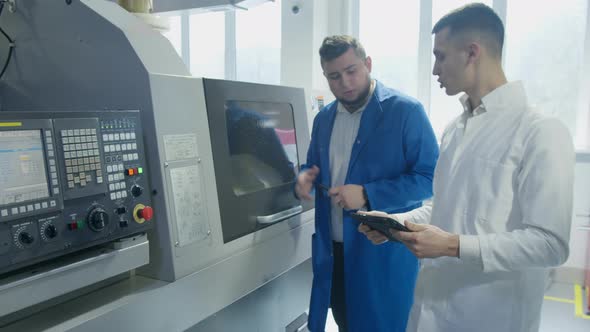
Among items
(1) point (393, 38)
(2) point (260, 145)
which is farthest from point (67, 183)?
(1) point (393, 38)

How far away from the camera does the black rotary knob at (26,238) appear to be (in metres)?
0.79

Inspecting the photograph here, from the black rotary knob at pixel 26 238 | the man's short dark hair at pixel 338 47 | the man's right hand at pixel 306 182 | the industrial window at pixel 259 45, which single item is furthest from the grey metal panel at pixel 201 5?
the industrial window at pixel 259 45

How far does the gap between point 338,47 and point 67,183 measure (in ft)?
3.76

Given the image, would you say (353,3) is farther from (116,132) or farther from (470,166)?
(116,132)

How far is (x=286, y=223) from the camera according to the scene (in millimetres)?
1619

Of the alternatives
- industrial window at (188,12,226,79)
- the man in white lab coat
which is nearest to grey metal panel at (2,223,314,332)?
the man in white lab coat

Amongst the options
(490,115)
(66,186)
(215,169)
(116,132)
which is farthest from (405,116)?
(66,186)

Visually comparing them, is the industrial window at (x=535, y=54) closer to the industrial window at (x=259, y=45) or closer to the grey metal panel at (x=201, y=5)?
the industrial window at (x=259, y=45)

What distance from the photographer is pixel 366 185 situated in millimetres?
1546

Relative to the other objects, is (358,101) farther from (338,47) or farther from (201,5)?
(201,5)

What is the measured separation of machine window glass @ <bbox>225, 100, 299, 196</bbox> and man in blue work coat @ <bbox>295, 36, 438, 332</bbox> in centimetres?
11

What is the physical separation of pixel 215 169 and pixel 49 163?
19.4 inches

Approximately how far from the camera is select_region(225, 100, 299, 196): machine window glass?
4.57 ft

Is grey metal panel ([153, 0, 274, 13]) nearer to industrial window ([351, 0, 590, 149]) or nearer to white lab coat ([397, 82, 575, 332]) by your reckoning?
white lab coat ([397, 82, 575, 332])
